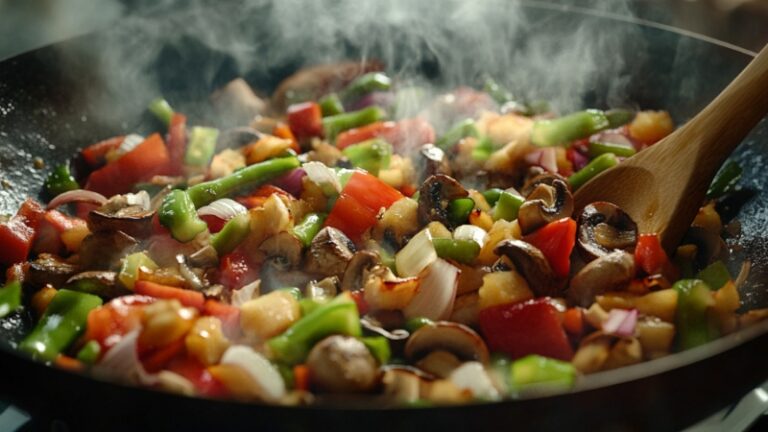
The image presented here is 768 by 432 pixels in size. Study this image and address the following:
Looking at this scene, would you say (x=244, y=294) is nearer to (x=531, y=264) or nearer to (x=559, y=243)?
(x=531, y=264)

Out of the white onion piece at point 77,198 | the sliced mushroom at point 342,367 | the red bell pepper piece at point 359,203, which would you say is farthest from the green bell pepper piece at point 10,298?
the sliced mushroom at point 342,367

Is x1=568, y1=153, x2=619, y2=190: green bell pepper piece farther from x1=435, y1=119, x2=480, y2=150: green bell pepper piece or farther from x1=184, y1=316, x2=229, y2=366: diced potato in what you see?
x1=184, y1=316, x2=229, y2=366: diced potato

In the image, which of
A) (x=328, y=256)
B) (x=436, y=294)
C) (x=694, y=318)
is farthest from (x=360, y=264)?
(x=694, y=318)

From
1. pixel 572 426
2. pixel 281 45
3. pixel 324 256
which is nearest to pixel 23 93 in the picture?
pixel 281 45

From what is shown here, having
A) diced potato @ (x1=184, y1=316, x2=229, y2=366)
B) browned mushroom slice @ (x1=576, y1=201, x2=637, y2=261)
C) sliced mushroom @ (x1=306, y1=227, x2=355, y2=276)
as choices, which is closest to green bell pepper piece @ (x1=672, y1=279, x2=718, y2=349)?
browned mushroom slice @ (x1=576, y1=201, x2=637, y2=261)

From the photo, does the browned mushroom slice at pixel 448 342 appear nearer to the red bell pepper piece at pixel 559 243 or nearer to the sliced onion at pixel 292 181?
the red bell pepper piece at pixel 559 243
